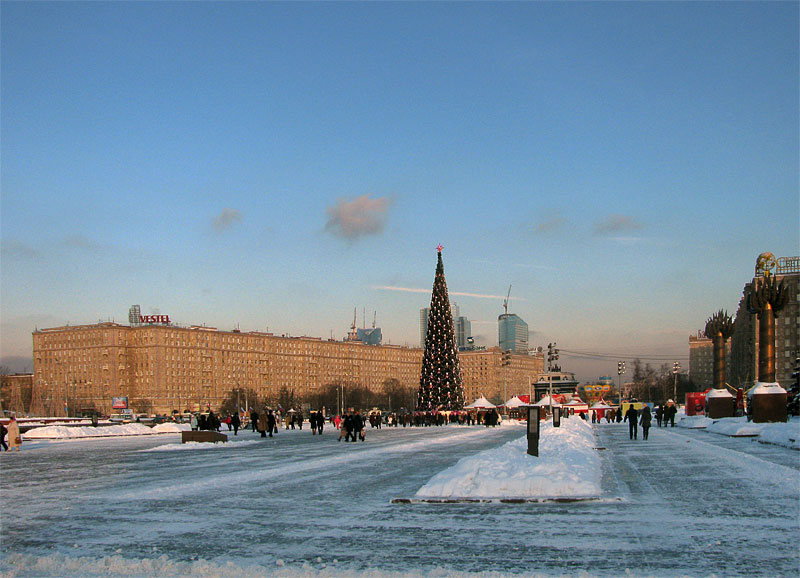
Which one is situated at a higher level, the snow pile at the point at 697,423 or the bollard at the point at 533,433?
the bollard at the point at 533,433

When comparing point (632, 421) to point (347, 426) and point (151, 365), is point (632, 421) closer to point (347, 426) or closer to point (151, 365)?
point (347, 426)

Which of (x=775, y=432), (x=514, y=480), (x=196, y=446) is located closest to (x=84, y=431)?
(x=196, y=446)

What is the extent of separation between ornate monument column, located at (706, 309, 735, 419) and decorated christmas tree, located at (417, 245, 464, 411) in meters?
20.4

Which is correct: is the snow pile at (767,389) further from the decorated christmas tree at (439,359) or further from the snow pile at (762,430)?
the decorated christmas tree at (439,359)

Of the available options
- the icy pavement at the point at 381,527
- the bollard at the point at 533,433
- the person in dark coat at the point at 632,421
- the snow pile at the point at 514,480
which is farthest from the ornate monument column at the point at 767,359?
the snow pile at the point at 514,480

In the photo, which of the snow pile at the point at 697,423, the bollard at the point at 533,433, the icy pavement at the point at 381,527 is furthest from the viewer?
the snow pile at the point at 697,423

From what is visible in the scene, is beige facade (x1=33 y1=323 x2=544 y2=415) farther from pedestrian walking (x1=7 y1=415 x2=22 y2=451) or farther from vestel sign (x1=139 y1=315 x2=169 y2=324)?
pedestrian walking (x1=7 y1=415 x2=22 y2=451)

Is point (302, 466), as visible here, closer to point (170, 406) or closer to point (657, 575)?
point (657, 575)

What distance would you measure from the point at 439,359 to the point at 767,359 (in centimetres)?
3218

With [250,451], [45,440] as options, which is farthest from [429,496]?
[45,440]

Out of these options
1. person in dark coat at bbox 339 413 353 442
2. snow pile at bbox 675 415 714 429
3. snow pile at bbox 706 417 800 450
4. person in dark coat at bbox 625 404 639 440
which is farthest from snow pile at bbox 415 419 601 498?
snow pile at bbox 675 415 714 429

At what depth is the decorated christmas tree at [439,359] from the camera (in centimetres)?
6725

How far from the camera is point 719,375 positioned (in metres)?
57.6

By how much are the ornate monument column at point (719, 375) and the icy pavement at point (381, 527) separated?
3524 centimetres
